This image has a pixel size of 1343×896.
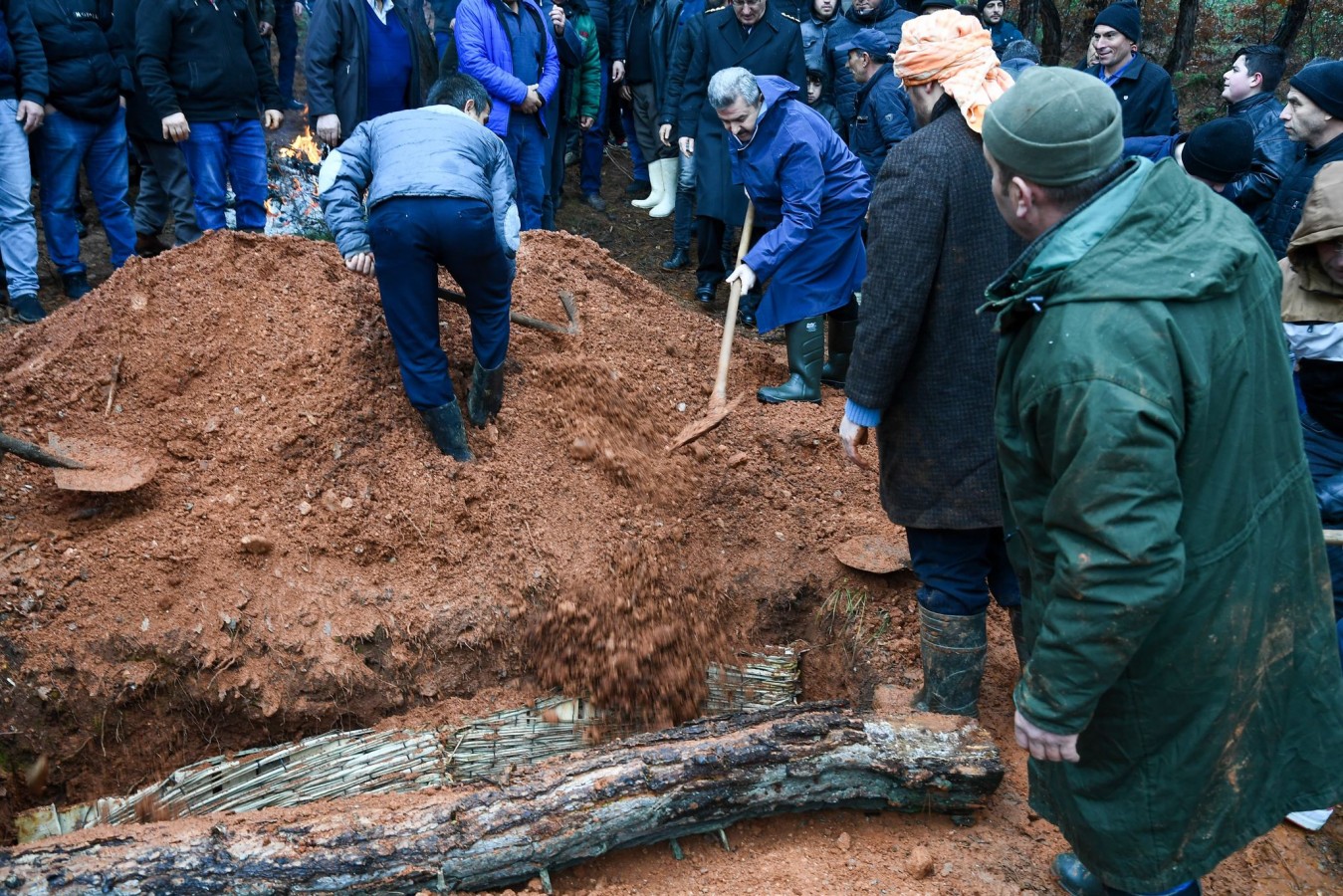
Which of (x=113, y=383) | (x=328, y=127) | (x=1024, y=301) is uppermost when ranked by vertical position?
(x=1024, y=301)

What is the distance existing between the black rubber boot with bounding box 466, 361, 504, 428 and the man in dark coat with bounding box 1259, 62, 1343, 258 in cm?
327

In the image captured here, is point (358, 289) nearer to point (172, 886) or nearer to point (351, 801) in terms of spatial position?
point (351, 801)

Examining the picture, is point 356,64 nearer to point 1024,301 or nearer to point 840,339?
point 840,339

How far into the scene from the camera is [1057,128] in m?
1.91

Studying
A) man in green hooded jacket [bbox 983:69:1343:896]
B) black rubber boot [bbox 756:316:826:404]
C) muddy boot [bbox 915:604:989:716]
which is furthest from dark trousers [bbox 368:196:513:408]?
man in green hooded jacket [bbox 983:69:1343:896]

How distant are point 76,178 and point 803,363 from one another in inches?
167

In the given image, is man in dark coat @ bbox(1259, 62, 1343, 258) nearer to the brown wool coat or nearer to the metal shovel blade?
the brown wool coat

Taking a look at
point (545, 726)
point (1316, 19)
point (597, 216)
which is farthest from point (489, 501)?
point (1316, 19)

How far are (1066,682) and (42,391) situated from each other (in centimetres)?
401

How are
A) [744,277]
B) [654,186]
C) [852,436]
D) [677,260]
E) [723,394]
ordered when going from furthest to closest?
[654,186] → [677,260] → [723,394] → [744,277] → [852,436]

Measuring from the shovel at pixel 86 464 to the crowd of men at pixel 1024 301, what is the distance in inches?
42.7

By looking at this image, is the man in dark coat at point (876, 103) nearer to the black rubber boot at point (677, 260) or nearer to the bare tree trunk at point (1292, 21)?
the black rubber boot at point (677, 260)

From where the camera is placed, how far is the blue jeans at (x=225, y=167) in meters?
5.75

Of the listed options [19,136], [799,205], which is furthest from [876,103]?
[19,136]
